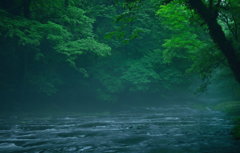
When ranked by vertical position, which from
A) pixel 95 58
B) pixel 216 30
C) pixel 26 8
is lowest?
pixel 216 30

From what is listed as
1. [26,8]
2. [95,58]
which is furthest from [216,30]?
[95,58]

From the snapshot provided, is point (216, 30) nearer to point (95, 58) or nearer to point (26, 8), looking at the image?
point (26, 8)

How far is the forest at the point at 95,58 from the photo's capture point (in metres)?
22.5

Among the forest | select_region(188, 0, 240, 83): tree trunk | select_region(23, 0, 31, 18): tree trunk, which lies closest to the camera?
select_region(188, 0, 240, 83): tree trunk

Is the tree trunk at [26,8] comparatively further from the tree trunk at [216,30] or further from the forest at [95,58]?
the tree trunk at [216,30]

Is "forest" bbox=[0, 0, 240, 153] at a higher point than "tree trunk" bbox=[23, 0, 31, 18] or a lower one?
lower

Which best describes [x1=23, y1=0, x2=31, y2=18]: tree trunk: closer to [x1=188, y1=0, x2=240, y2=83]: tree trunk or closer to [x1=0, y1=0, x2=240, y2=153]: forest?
[x1=0, y1=0, x2=240, y2=153]: forest

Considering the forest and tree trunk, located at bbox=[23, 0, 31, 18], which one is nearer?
the forest

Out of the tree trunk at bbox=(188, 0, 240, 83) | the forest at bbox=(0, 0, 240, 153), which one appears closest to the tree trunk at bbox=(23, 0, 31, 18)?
the forest at bbox=(0, 0, 240, 153)

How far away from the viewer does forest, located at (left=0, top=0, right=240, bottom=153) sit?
2252cm

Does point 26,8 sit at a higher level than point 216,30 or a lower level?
higher

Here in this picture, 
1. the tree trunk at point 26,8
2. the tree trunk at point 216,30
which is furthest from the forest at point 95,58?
the tree trunk at point 216,30

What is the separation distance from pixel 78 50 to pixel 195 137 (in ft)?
59.5

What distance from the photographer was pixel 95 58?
1321 inches
